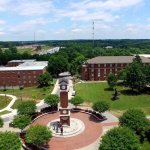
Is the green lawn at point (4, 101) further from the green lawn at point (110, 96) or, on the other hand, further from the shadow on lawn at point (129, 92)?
the shadow on lawn at point (129, 92)

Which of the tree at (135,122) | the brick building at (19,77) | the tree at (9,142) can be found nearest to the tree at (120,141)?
the tree at (135,122)

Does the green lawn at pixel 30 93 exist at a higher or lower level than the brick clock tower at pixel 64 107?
lower

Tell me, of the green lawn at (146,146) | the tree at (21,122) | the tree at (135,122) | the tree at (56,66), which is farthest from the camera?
the tree at (56,66)

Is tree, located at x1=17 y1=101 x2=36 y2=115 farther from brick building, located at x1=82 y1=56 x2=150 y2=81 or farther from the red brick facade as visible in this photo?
brick building, located at x1=82 y1=56 x2=150 y2=81

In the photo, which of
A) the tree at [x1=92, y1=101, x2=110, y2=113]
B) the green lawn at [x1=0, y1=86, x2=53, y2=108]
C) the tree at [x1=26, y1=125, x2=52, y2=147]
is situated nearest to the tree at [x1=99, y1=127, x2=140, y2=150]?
the tree at [x1=26, y1=125, x2=52, y2=147]

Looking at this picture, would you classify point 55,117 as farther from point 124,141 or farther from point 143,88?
point 143,88

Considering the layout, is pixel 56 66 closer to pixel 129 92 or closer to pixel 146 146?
pixel 129 92
